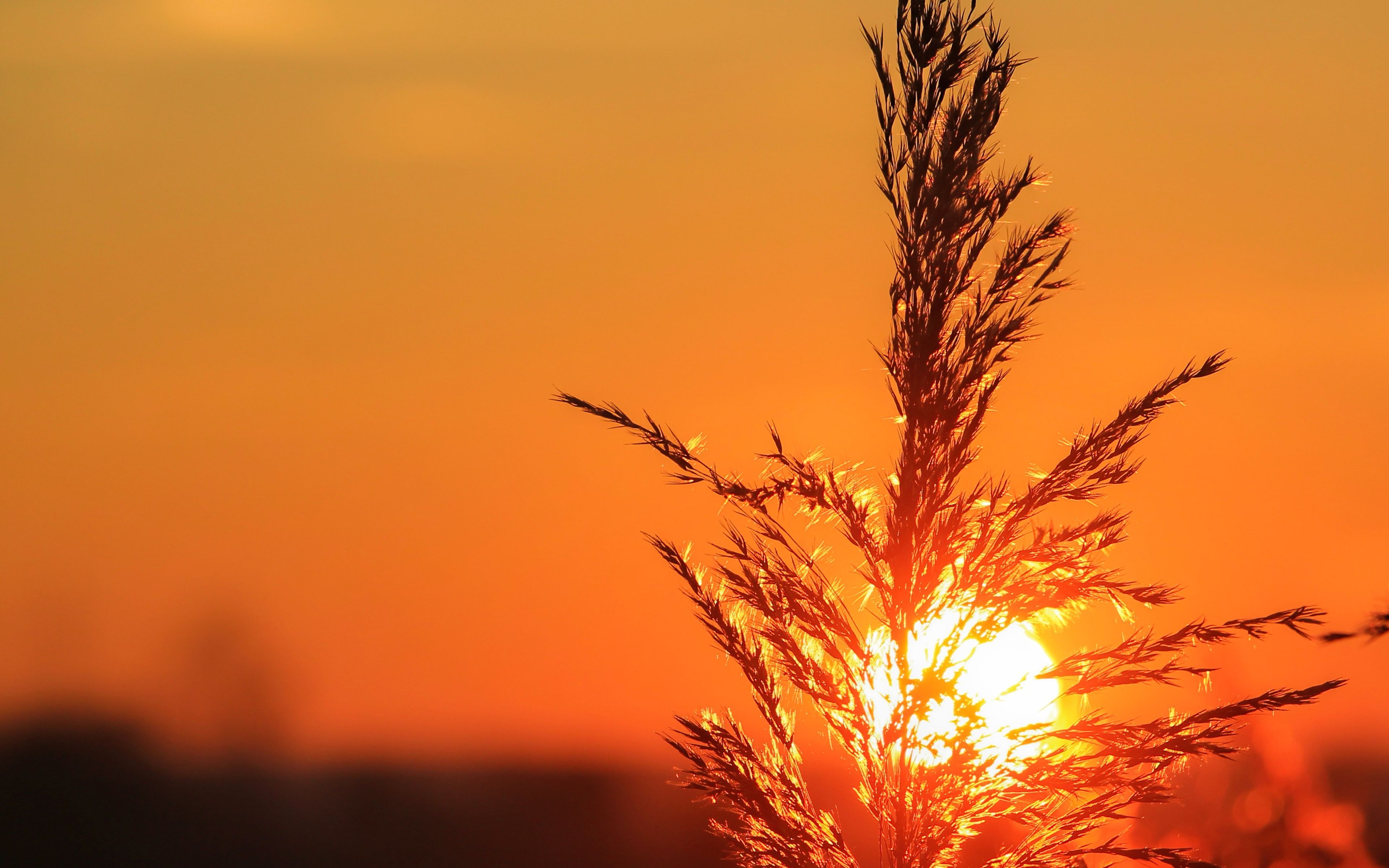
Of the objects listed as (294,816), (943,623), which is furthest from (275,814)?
(943,623)

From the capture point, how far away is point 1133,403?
6.30 meters

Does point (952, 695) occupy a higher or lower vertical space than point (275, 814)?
lower

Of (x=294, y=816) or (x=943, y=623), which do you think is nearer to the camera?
(x=943, y=623)

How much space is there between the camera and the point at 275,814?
4269cm

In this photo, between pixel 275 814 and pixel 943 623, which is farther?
pixel 275 814

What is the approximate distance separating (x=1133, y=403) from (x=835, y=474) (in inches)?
67.9

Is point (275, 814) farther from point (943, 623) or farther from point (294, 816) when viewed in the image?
point (943, 623)

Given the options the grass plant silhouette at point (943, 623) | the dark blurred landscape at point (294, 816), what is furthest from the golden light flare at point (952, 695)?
the dark blurred landscape at point (294, 816)

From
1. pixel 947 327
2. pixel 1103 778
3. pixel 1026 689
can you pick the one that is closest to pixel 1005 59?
pixel 947 327

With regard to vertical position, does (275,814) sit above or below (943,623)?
above

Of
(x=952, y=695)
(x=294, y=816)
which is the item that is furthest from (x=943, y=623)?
(x=294, y=816)

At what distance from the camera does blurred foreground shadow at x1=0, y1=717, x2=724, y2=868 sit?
3650 cm

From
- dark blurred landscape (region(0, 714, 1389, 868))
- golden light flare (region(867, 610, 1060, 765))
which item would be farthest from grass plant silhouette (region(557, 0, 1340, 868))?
dark blurred landscape (region(0, 714, 1389, 868))

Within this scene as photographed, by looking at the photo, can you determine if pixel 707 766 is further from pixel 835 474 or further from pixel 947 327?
pixel 947 327
